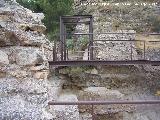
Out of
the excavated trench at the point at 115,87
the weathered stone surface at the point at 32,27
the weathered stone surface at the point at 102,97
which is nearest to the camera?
the weathered stone surface at the point at 32,27

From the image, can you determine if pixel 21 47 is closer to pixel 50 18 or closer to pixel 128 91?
pixel 128 91

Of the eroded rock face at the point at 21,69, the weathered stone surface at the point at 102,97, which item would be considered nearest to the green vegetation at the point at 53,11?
the weathered stone surface at the point at 102,97

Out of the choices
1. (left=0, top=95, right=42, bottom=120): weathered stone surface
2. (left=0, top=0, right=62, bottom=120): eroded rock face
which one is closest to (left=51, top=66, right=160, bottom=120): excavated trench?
(left=0, top=0, right=62, bottom=120): eroded rock face

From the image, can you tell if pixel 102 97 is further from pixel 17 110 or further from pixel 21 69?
pixel 17 110

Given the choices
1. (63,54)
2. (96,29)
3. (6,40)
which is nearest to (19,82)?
(6,40)

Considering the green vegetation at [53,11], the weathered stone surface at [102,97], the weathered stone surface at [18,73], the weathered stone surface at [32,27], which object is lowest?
the weathered stone surface at [102,97]

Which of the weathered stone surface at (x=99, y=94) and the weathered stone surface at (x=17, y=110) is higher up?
the weathered stone surface at (x=17, y=110)

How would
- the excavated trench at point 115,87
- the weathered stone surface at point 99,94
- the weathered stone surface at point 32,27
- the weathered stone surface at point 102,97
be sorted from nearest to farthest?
1. the weathered stone surface at point 32,27
2. the weathered stone surface at point 102,97
3. the excavated trench at point 115,87
4. the weathered stone surface at point 99,94

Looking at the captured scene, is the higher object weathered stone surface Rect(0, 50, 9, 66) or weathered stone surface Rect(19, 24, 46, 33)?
weathered stone surface Rect(19, 24, 46, 33)

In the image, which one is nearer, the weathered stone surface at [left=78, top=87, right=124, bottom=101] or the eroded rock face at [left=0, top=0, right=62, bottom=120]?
the eroded rock face at [left=0, top=0, right=62, bottom=120]

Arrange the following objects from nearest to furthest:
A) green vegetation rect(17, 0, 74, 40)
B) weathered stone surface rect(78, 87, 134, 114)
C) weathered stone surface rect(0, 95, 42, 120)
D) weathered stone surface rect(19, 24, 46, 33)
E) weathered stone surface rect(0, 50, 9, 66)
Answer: weathered stone surface rect(0, 95, 42, 120)
weathered stone surface rect(0, 50, 9, 66)
weathered stone surface rect(19, 24, 46, 33)
weathered stone surface rect(78, 87, 134, 114)
green vegetation rect(17, 0, 74, 40)

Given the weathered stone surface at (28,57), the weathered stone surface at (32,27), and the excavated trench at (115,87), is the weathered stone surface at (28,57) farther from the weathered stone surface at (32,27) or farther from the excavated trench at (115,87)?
the excavated trench at (115,87)

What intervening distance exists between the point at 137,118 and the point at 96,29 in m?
7.41

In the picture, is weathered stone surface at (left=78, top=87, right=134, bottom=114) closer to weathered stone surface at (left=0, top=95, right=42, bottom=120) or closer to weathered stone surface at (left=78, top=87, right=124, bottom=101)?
weathered stone surface at (left=78, top=87, right=124, bottom=101)
